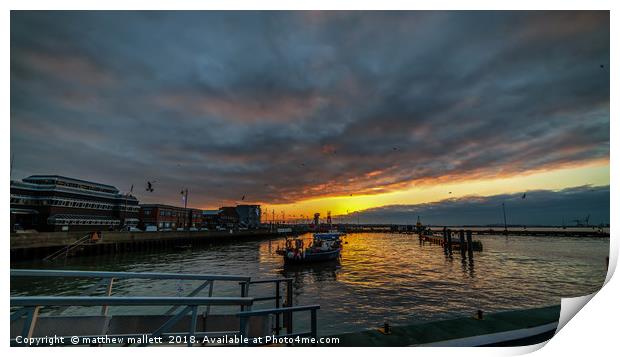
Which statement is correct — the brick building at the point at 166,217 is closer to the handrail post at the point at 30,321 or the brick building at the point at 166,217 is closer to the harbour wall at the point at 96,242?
the harbour wall at the point at 96,242

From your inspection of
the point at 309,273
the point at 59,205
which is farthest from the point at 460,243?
the point at 59,205

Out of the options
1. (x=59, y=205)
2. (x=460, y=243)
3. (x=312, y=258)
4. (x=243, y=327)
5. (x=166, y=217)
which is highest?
(x=59, y=205)

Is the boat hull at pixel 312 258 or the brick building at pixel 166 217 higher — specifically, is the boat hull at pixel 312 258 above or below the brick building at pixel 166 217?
below

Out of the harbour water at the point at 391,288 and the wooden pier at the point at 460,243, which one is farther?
the wooden pier at the point at 460,243

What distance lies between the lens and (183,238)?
64.0 metres

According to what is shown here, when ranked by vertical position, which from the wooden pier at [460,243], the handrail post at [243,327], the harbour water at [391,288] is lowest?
the wooden pier at [460,243]

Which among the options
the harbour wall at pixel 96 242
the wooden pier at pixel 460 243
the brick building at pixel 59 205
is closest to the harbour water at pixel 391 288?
the harbour wall at pixel 96 242

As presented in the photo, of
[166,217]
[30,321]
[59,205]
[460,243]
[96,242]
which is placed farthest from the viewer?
[166,217]

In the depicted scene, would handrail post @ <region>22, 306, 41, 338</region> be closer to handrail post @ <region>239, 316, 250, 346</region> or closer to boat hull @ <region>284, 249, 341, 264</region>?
handrail post @ <region>239, 316, 250, 346</region>

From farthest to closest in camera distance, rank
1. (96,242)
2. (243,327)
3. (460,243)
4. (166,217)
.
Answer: (166,217), (460,243), (96,242), (243,327)

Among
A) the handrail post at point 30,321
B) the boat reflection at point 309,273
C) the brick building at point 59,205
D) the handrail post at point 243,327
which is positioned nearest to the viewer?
the handrail post at point 30,321

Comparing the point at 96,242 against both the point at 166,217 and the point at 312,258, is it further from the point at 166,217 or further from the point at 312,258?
the point at 166,217

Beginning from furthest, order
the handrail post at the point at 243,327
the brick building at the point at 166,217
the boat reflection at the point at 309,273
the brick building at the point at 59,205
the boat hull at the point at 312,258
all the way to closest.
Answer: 1. the brick building at the point at 166,217
2. the brick building at the point at 59,205
3. the boat hull at the point at 312,258
4. the boat reflection at the point at 309,273
5. the handrail post at the point at 243,327
